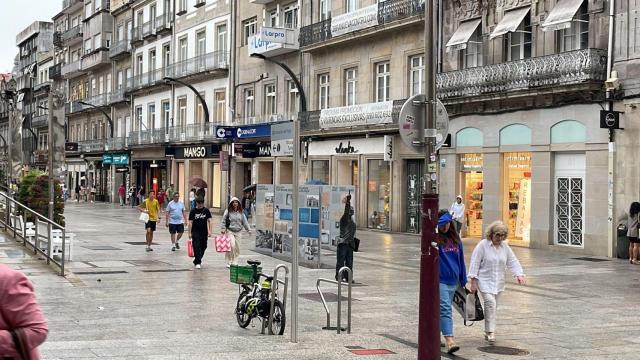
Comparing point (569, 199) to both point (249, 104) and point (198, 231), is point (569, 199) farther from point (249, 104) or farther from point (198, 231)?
point (249, 104)

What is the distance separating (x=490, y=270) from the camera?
9602 millimetres

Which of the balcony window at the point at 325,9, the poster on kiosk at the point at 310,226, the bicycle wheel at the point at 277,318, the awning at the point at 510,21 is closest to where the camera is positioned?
the bicycle wheel at the point at 277,318

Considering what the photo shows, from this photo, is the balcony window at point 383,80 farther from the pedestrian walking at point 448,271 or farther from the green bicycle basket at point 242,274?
the pedestrian walking at point 448,271

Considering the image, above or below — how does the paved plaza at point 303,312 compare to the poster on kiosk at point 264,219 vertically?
below

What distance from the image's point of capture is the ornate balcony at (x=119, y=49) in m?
61.3


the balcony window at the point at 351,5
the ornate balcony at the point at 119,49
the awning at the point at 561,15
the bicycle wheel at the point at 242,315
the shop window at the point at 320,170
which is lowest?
the bicycle wheel at the point at 242,315

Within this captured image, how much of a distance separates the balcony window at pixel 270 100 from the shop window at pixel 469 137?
15018 millimetres

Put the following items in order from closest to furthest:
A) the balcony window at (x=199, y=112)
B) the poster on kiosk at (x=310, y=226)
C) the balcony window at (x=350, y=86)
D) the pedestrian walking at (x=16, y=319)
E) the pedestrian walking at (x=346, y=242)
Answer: the pedestrian walking at (x=16, y=319) < the pedestrian walking at (x=346, y=242) < the poster on kiosk at (x=310, y=226) < the balcony window at (x=350, y=86) < the balcony window at (x=199, y=112)

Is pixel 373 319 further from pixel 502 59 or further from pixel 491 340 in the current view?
pixel 502 59

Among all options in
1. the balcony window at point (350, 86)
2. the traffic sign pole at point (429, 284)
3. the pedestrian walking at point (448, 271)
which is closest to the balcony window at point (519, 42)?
the balcony window at point (350, 86)

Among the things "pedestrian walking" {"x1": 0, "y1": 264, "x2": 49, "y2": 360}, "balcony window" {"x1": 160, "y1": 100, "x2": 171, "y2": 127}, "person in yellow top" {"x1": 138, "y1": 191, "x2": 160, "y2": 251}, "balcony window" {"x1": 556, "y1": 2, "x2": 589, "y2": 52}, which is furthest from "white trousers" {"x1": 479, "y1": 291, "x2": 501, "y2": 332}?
"balcony window" {"x1": 160, "y1": 100, "x2": 171, "y2": 127}

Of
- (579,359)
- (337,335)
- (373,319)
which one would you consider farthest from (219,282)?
(579,359)

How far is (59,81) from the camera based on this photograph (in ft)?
265

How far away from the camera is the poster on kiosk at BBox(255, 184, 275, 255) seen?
815 inches
